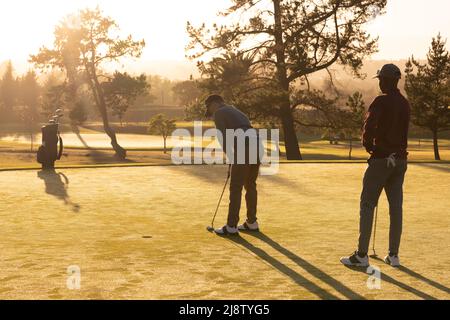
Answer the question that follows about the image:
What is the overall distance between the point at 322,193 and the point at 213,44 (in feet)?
89.1

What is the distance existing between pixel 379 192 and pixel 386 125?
70 centimetres

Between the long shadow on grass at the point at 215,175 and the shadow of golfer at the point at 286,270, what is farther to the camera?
the long shadow on grass at the point at 215,175

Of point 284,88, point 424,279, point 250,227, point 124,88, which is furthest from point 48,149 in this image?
point 124,88

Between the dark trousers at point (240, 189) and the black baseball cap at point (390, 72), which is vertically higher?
the black baseball cap at point (390, 72)

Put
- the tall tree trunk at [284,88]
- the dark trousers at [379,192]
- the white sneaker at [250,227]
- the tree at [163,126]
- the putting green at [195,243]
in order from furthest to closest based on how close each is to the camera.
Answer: the tree at [163,126] < the tall tree trunk at [284,88] < the white sneaker at [250,227] < the dark trousers at [379,192] < the putting green at [195,243]

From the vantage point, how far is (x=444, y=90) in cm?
5478

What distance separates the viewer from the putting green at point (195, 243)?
5.52m

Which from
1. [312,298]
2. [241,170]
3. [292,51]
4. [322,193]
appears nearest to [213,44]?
[292,51]

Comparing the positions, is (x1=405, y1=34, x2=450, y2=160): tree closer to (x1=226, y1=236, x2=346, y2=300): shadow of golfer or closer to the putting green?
the putting green

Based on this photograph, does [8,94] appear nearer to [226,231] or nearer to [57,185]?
[57,185]

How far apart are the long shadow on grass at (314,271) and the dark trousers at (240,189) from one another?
0.45 meters

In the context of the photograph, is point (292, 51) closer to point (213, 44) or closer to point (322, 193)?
point (213, 44)

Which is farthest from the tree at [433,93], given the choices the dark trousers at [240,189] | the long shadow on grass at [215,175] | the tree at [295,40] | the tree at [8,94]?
the tree at [8,94]

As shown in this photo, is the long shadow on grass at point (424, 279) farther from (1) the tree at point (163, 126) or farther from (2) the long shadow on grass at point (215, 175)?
(1) the tree at point (163, 126)
